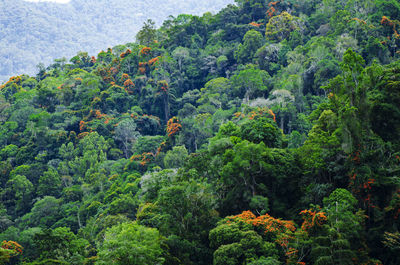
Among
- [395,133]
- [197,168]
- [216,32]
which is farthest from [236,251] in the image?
[216,32]

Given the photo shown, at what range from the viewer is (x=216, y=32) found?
6244cm

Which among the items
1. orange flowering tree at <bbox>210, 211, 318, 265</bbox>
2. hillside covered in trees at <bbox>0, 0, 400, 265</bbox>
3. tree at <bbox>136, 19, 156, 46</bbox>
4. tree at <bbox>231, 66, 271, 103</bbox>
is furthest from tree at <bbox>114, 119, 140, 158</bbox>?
orange flowering tree at <bbox>210, 211, 318, 265</bbox>

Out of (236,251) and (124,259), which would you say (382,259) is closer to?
(236,251)

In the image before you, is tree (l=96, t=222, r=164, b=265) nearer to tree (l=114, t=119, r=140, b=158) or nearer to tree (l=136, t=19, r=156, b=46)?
tree (l=114, t=119, r=140, b=158)

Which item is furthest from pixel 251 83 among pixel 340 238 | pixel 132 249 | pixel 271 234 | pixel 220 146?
pixel 132 249

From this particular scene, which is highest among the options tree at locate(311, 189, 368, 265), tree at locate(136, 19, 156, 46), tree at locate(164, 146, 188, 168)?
tree at locate(136, 19, 156, 46)

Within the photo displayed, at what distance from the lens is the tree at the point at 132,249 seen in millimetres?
16875

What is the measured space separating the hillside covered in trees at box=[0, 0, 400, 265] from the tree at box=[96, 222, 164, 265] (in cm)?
8

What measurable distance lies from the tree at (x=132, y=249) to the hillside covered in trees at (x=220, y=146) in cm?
8

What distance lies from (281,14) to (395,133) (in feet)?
126

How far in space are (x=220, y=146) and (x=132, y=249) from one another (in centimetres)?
1008

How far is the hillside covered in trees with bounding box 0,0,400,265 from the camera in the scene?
17.9m

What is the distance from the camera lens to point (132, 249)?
16.9 metres

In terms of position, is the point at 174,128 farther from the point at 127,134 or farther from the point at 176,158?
the point at 127,134
